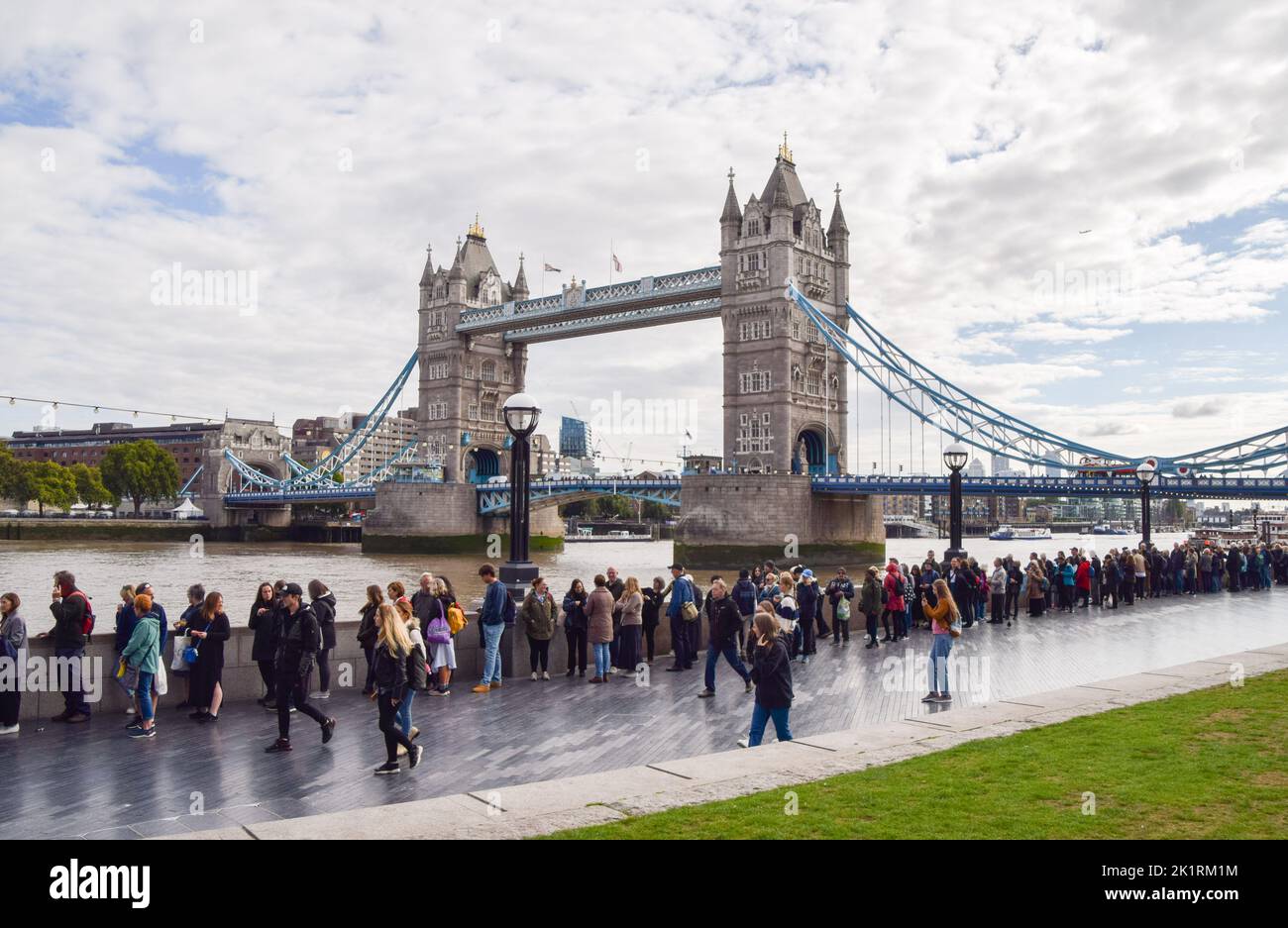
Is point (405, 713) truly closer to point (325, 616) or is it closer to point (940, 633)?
point (325, 616)

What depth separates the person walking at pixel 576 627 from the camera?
42.9 feet

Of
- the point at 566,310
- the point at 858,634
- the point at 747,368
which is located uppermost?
the point at 566,310

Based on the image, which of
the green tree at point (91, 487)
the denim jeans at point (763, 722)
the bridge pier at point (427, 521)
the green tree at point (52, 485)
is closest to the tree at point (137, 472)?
the green tree at point (91, 487)

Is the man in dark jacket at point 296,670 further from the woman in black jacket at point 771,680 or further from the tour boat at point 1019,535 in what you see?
the tour boat at point 1019,535

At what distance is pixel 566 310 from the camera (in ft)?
233

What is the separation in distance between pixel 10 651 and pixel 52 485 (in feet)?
302

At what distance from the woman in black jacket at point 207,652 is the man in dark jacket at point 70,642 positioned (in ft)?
3.30

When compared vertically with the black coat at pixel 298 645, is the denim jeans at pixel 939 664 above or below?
below

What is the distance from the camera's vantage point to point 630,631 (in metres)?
13.3
